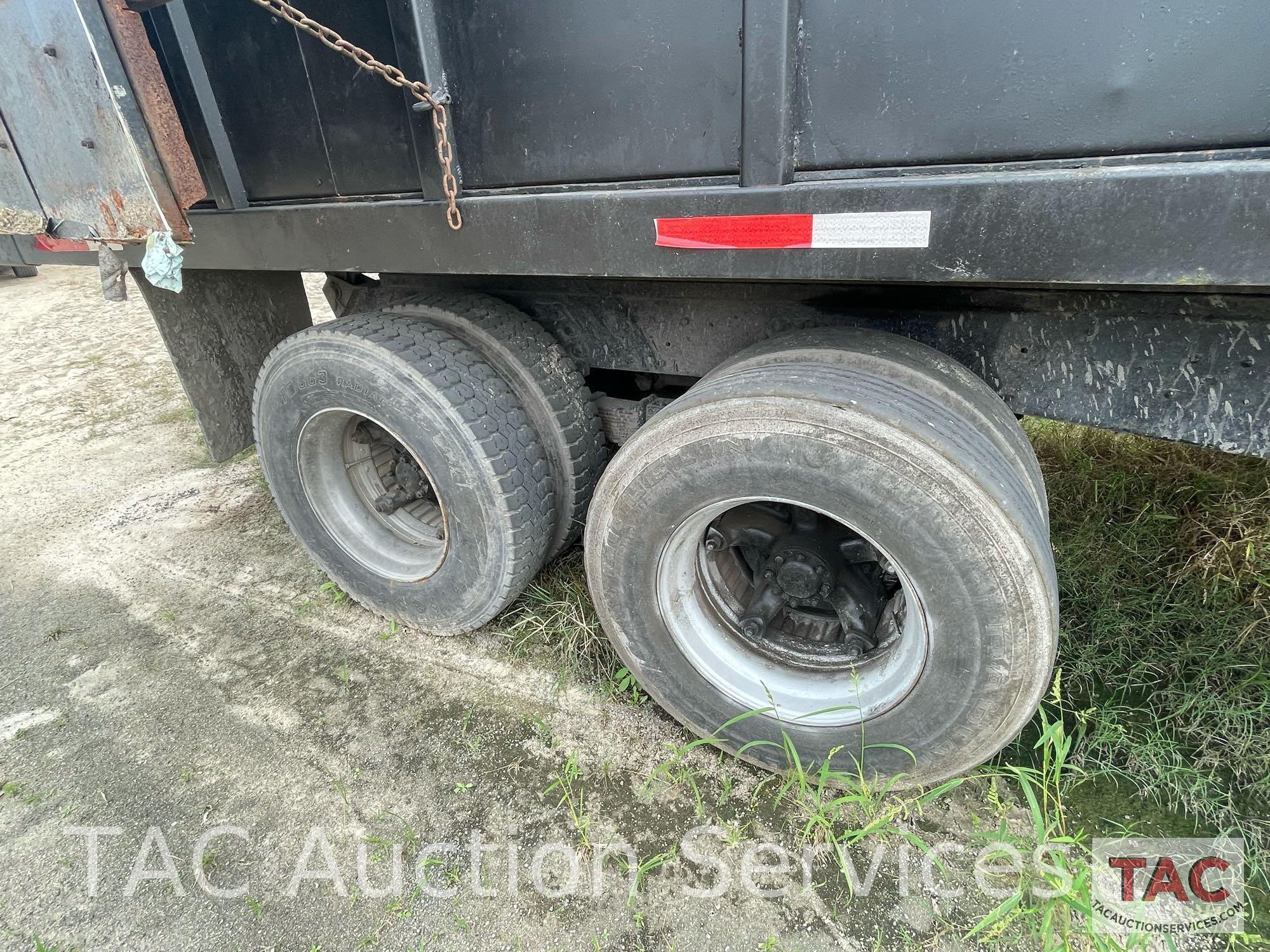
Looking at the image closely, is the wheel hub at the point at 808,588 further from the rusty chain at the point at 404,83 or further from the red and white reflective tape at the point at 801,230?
the rusty chain at the point at 404,83

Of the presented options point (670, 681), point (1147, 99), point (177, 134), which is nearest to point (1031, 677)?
point (670, 681)

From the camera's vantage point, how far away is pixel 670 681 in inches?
75.0

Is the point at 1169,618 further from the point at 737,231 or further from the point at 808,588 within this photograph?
the point at 737,231

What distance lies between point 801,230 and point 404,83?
0.90m

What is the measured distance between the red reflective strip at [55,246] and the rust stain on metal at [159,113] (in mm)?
1141

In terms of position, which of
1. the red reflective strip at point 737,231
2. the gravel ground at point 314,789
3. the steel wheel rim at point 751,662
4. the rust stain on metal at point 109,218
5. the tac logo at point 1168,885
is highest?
the rust stain on metal at point 109,218

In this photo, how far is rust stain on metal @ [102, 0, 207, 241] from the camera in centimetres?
157

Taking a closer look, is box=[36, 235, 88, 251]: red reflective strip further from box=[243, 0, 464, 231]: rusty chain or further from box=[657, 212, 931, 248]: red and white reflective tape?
box=[657, 212, 931, 248]: red and white reflective tape

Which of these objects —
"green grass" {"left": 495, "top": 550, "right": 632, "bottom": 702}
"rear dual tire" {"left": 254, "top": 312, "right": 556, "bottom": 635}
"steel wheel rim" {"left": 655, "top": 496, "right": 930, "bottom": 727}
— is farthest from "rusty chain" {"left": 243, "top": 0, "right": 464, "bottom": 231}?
"green grass" {"left": 495, "top": 550, "right": 632, "bottom": 702}

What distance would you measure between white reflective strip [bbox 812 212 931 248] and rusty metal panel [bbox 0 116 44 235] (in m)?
2.19

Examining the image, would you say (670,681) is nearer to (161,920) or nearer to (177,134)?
(161,920)

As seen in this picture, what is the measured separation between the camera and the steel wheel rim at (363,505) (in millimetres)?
2395

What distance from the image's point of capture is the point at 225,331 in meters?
3.09

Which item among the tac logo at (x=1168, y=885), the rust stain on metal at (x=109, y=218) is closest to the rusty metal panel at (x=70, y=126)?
the rust stain on metal at (x=109, y=218)
